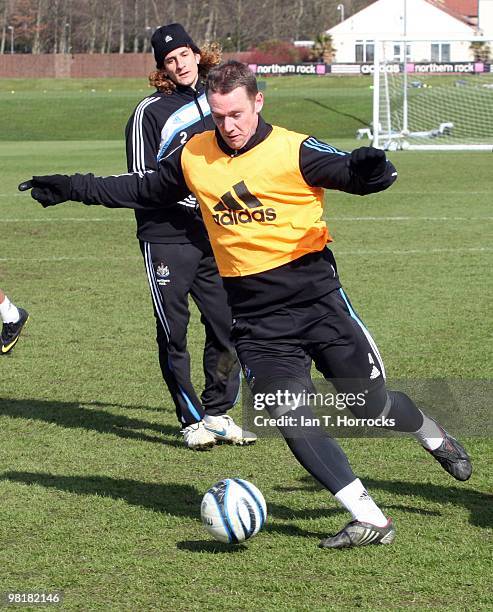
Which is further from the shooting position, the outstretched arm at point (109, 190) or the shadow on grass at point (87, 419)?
the shadow on grass at point (87, 419)

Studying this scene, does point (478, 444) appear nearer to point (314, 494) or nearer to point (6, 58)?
point (314, 494)

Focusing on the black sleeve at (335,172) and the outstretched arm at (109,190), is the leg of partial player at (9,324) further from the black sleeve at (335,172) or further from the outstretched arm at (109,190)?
the black sleeve at (335,172)

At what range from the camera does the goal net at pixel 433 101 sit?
32.2 m

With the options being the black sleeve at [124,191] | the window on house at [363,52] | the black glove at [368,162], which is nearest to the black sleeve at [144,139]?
the black sleeve at [124,191]

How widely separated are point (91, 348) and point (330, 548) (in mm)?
4949

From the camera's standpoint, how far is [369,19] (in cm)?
10238

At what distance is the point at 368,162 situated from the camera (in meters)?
4.86

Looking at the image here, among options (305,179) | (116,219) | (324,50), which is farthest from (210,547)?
(324,50)

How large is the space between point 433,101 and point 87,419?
3340cm

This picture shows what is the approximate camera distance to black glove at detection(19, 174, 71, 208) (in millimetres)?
5695

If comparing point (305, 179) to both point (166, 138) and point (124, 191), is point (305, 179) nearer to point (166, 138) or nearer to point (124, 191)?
point (124, 191)

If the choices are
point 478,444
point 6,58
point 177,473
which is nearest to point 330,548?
point 177,473

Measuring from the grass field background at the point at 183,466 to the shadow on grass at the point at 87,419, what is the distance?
20 mm

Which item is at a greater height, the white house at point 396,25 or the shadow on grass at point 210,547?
the white house at point 396,25
